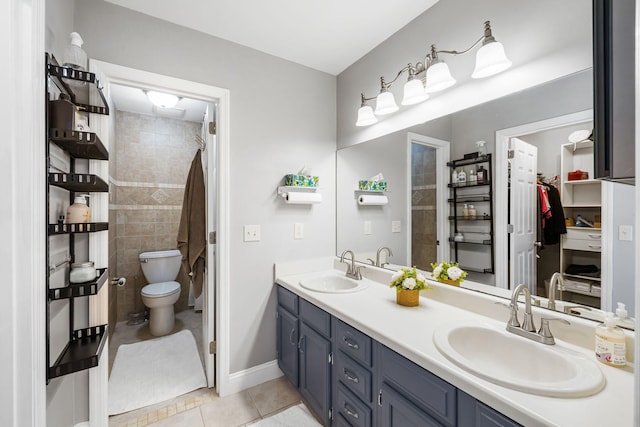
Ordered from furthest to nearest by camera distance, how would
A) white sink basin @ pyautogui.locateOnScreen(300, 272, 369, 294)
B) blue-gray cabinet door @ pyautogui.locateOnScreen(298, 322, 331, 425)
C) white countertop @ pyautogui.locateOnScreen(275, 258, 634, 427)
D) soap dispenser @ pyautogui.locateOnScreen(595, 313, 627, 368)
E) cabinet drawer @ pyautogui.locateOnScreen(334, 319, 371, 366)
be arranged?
white sink basin @ pyautogui.locateOnScreen(300, 272, 369, 294) < blue-gray cabinet door @ pyautogui.locateOnScreen(298, 322, 331, 425) < cabinet drawer @ pyautogui.locateOnScreen(334, 319, 371, 366) < soap dispenser @ pyautogui.locateOnScreen(595, 313, 627, 368) < white countertop @ pyautogui.locateOnScreen(275, 258, 634, 427)

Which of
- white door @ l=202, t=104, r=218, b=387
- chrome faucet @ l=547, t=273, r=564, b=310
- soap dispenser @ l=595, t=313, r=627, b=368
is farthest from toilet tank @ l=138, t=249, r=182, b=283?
soap dispenser @ l=595, t=313, r=627, b=368

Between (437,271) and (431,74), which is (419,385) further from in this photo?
(431,74)

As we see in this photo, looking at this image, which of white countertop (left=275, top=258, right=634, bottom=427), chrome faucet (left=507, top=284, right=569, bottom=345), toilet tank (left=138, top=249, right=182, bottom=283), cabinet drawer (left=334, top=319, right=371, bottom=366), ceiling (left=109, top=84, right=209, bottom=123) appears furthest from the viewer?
toilet tank (left=138, top=249, right=182, bottom=283)

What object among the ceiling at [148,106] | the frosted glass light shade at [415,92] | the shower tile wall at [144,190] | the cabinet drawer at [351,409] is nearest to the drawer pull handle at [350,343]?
the cabinet drawer at [351,409]

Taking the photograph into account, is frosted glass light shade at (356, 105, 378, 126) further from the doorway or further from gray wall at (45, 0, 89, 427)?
gray wall at (45, 0, 89, 427)

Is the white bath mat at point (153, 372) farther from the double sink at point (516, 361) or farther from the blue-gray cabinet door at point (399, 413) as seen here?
the double sink at point (516, 361)

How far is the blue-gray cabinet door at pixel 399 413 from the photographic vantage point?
0.97 metres

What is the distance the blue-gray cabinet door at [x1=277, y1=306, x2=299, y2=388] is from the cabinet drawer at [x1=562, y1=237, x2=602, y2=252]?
4.87 feet

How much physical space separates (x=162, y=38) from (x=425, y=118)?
1696 mm

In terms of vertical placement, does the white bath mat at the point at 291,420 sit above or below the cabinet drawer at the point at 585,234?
below

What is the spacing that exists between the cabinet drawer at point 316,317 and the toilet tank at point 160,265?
2049 mm

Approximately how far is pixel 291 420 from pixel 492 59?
2.21 meters

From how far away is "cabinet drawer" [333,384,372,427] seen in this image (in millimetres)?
1251

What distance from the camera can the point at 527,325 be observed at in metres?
1.06
